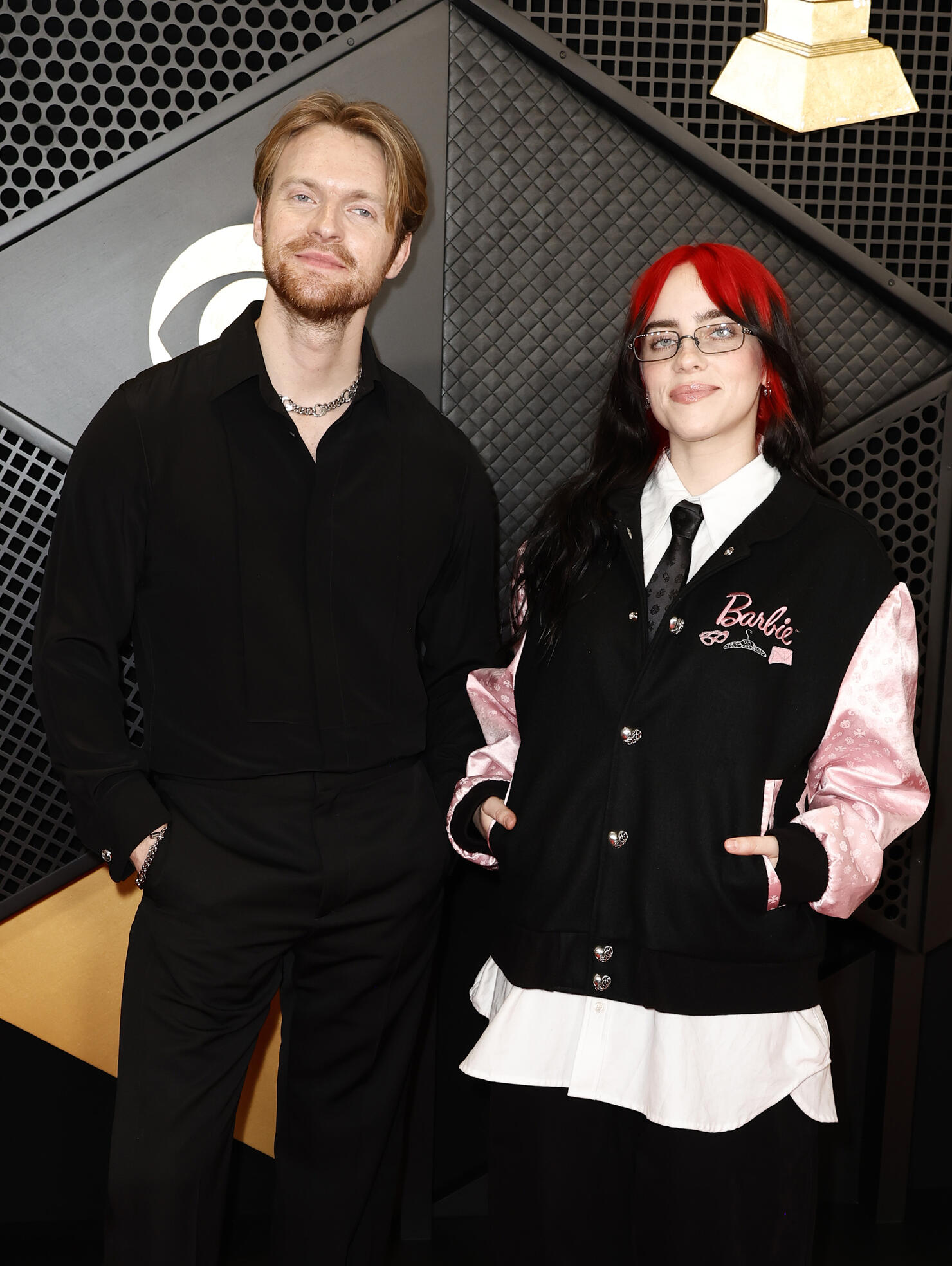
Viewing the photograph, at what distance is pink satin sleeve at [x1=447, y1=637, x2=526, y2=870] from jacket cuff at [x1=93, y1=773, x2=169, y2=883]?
0.48 m

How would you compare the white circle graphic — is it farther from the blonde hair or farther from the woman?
the woman

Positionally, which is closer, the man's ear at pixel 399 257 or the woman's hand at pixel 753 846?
the woman's hand at pixel 753 846

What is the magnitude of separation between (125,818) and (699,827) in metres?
0.87

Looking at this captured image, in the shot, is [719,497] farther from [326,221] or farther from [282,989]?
[282,989]

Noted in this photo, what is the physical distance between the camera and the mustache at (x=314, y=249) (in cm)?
194

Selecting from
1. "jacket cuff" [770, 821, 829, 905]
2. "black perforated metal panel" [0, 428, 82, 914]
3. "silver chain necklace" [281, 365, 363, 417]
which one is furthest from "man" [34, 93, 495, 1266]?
"jacket cuff" [770, 821, 829, 905]

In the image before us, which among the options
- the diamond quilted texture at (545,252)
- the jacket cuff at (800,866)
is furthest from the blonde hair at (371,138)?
the jacket cuff at (800,866)

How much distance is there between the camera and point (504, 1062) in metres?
1.76

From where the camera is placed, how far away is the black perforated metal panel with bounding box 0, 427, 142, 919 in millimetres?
2426

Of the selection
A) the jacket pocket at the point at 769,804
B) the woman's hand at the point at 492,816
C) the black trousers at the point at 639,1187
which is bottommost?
the black trousers at the point at 639,1187

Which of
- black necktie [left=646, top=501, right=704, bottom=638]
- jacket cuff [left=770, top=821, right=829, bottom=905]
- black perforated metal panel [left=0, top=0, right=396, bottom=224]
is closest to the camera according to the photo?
jacket cuff [left=770, top=821, right=829, bottom=905]

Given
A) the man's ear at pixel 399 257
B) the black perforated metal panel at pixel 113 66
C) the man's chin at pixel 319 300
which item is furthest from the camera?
the black perforated metal panel at pixel 113 66

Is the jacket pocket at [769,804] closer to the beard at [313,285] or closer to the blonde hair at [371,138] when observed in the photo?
the beard at [313,285]

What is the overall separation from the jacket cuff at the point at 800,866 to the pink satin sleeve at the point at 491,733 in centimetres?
47
